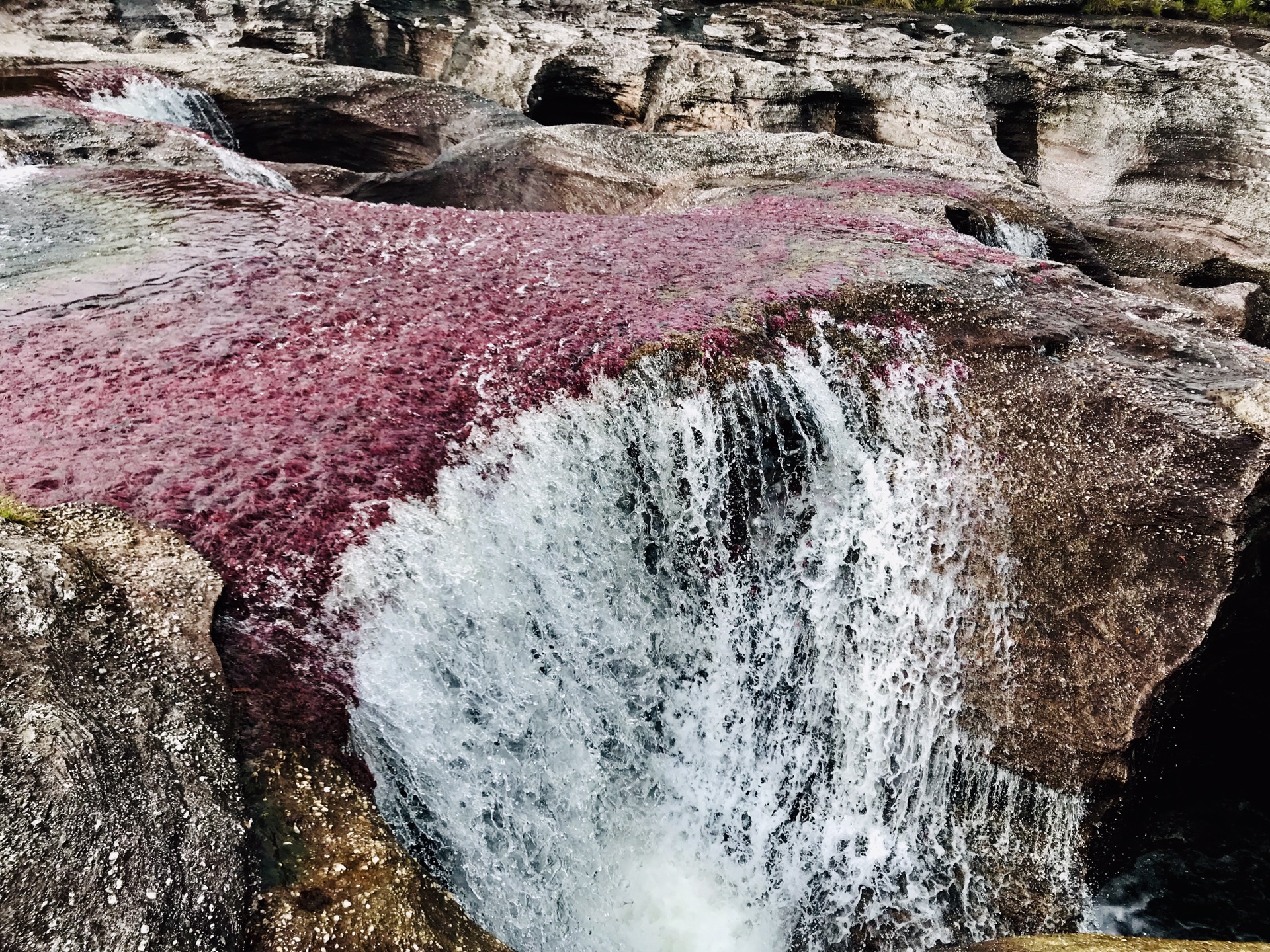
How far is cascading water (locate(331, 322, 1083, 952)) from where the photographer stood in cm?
766

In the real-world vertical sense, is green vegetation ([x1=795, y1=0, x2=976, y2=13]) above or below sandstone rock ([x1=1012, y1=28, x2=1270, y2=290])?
above

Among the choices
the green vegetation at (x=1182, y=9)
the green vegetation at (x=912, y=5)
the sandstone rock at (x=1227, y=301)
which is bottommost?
the sandstone rock at (x=1227, y=301)

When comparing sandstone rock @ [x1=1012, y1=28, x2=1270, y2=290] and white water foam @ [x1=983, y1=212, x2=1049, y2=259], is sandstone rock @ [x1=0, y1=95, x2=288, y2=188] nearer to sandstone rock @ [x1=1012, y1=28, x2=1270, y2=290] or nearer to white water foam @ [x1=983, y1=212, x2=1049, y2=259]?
white water foam @ [x1=983, y1=212, x2=1049, y2=259]

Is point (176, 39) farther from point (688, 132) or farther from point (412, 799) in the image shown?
point (412, 799)

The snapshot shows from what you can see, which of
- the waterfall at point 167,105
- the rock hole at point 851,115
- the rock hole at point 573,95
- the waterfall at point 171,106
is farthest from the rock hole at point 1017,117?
the waterfall at point 167,105

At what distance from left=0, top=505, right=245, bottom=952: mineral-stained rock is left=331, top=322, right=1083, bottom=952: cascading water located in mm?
1824

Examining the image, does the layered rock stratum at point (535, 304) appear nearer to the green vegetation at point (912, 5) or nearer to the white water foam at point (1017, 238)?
the white water foam at point (1017, 238)

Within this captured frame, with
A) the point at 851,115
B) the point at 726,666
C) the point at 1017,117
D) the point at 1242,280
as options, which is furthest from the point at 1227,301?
the point at 726,666

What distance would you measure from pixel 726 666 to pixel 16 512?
634cm

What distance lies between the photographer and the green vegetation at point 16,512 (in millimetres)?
6047

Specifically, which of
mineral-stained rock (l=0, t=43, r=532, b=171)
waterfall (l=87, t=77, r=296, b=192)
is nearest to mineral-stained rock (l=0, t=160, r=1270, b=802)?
waterfall (l=87, t=77, r=296, b=192)

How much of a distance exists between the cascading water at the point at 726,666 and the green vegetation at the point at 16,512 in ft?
7.57

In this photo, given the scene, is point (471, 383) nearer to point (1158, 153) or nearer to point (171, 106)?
point (171, 106)

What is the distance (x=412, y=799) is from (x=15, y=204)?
9.73 m
